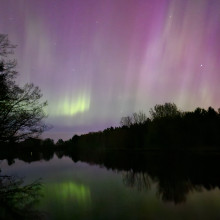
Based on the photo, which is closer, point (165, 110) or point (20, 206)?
point (20, 206)

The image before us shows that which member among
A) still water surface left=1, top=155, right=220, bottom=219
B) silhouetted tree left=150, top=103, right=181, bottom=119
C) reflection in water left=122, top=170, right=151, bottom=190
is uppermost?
silhouetted tree left=150, top=103, right=181, bottom=119

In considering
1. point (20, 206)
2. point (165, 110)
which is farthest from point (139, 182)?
point (165, 110)

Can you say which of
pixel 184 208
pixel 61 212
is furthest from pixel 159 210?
pixel 61 212

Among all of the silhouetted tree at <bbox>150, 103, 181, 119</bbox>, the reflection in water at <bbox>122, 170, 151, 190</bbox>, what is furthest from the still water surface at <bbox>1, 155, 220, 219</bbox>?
the silhouetted tree at <bbox>150, 103, 181, 119</bbox>

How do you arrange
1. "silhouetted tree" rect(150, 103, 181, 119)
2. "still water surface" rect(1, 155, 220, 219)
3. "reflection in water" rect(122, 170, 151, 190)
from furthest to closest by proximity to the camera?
"silhouetted tree" rect(150, 103, 181, 119) → "reflection in water" rect(122, 170, 151, 190) → "still water surface" rect(1, 155, 220, 219)

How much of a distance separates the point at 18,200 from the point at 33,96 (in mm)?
7689

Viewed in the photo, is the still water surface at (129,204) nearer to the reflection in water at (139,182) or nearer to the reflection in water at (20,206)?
the reflection in water at (20,206)

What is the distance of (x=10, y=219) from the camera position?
35.7ft

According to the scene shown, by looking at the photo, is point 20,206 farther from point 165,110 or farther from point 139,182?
point 165,110

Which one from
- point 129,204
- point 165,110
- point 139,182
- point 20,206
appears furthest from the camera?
point 165,110

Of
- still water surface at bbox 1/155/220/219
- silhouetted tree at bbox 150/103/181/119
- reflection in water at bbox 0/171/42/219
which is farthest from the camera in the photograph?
silhouetted tree at bbox 150/103/181/119

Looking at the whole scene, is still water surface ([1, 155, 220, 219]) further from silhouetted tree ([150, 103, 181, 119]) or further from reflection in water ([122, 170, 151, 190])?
silhouetted tree ([150, 103, 181, 119])

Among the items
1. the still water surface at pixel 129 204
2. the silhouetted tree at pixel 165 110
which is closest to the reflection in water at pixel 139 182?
the still water surface at pixel 129 204

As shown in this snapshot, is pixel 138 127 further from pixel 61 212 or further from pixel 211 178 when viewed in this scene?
pixel 61 212
